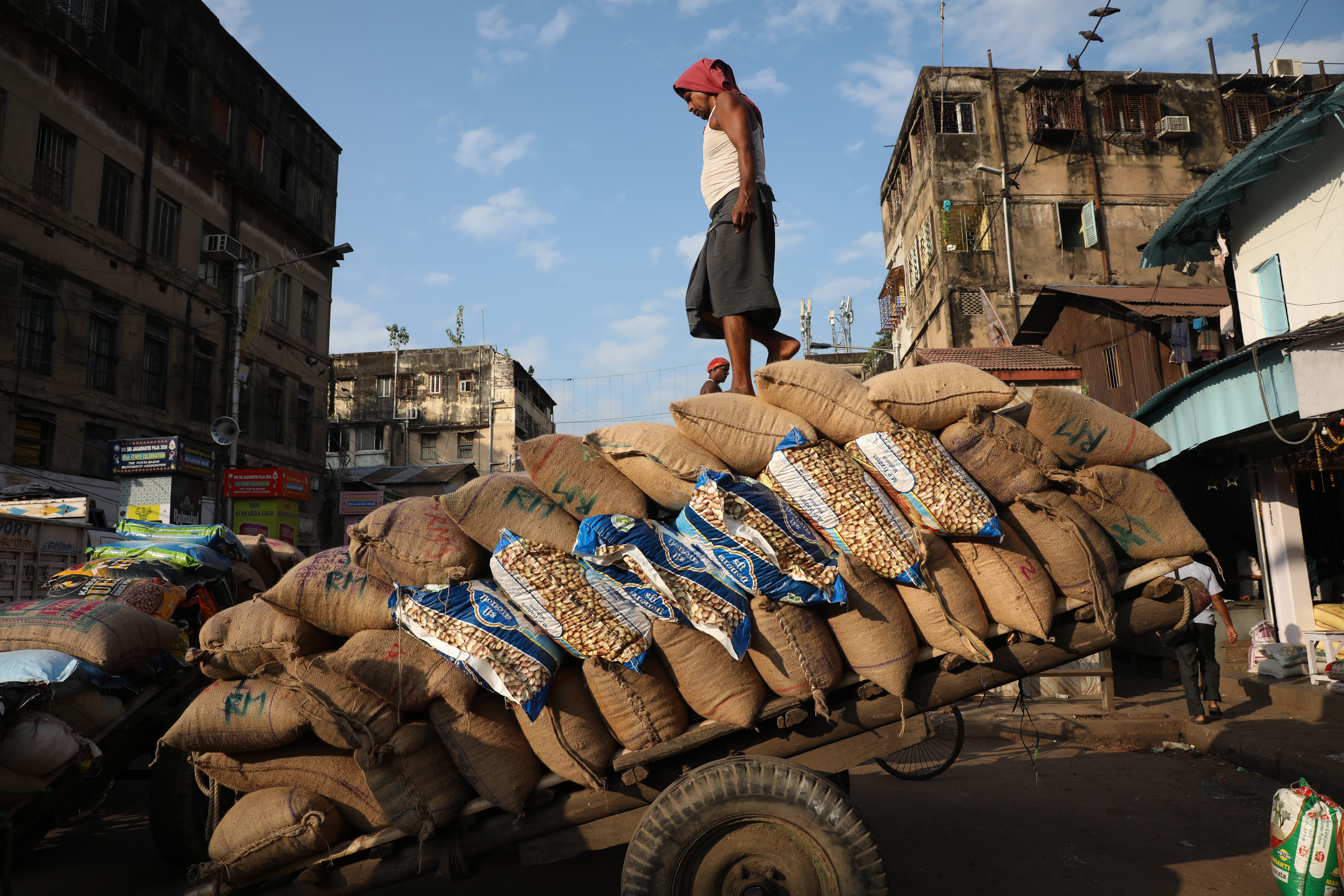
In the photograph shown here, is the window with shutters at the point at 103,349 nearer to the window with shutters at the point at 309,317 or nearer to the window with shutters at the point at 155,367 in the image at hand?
the window with shutters at the point at 155,367

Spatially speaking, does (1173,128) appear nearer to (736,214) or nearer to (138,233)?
(736,214)

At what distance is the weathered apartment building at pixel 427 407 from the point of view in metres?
37.8

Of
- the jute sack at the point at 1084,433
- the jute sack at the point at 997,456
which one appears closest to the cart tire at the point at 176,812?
the jute sack at the point at 997,456

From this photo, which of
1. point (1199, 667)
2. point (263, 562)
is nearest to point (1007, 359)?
point (1199, 667)

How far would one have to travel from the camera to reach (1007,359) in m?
13.5

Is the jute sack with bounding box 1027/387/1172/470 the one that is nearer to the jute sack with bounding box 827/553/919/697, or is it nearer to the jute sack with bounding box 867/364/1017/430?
the jute sack with bounding box 867/364/1017/430

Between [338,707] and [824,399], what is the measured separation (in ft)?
6.49

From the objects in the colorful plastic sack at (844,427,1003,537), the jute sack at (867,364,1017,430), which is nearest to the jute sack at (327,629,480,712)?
the colorful plastic sack at (844,427,1003,537)

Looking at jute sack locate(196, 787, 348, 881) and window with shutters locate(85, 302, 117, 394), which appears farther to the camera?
window with shutters locate(85, 302, 117, 394)

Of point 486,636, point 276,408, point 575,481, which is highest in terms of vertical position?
point 276,408

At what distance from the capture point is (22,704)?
3191 mm

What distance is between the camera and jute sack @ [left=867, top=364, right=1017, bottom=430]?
2.68 meters

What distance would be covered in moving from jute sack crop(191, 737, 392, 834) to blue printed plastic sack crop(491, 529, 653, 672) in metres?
0.92

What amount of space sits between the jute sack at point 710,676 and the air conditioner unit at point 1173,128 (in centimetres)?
2457
